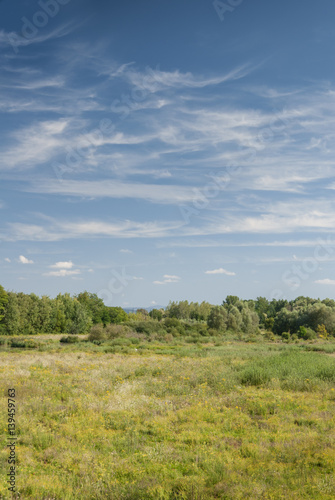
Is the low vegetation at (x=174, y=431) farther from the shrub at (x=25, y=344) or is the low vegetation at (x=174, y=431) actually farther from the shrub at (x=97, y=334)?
the shrub at (x=97, y=334)

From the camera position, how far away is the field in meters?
6.40

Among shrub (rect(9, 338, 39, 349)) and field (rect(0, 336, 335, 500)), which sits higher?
field (rect(0, 336, 335, 500))

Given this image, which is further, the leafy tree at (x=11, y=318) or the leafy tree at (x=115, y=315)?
the leafy tree at (x=115, y=315)

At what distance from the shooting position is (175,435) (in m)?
9.15

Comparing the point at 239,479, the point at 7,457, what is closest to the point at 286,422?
the point at 239,479

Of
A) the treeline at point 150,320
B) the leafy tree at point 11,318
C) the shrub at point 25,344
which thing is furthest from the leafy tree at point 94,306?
the shrub at point 25,344

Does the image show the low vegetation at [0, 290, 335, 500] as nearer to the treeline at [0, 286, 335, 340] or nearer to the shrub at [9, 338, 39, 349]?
the shrub at [9, 338, 39, 349]

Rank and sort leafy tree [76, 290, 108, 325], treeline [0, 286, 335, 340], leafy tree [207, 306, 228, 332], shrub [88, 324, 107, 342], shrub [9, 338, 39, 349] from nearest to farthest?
1. shrub [9, 338, 39, 349]
2. shrub [88, 324, 107, 342]
3. treeline [0, 286, 335, 340]
4. leafy tree [207, 306, 228, 332]
5. leafy tree [76, 290, 108, 325]

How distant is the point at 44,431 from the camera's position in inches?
362

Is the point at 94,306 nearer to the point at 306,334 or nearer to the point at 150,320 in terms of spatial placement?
the point at 150,320

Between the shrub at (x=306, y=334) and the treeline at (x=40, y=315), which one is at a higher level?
the treeline at (x=40, y=315)

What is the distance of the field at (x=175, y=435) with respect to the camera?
640 centimetres

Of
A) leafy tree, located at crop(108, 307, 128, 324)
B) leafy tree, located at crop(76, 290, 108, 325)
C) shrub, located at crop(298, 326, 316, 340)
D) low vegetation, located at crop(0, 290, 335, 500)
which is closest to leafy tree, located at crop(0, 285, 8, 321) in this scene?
leafy tree, located at crop(76, 290, 108, 325)

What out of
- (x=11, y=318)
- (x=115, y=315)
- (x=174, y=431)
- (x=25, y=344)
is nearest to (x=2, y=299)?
(x=11, y=318)
